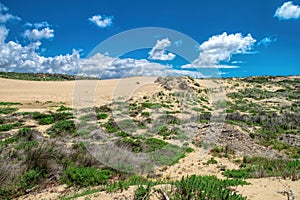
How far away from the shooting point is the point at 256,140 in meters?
11.8

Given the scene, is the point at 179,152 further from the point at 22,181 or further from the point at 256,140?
the point at 22,181

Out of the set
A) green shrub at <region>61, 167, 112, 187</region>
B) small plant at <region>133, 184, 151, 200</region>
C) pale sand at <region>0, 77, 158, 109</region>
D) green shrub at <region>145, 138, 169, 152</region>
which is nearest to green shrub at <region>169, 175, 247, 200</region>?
small plant at <region>133, 184, 151, 200</region>

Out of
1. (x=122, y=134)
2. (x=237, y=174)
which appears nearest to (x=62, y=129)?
(x=122, y=134)

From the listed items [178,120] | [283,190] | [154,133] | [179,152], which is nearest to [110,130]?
[154,133]

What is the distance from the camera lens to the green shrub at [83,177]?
19.7ft

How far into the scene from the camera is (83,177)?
240 inches

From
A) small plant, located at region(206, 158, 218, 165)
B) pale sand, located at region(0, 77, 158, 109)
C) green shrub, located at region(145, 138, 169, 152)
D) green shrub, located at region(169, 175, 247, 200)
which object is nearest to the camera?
green shrub, located at region(169, 175, 247, 200)

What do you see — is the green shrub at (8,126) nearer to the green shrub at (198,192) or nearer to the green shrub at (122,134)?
the green shrub at (122,134)

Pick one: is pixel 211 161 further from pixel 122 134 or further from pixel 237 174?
pixel 122 134

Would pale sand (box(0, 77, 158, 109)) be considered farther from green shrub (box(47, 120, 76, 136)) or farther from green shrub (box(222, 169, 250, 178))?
green shrub (box(222, 169, 250, 178))

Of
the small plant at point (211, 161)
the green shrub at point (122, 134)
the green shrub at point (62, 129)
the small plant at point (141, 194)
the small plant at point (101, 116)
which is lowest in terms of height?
the small plant at point (211, 161)

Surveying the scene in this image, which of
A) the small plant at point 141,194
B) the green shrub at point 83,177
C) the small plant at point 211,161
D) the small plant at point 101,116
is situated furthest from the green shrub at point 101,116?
the small plant at point 141,194

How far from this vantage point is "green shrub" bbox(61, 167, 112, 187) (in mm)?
6016

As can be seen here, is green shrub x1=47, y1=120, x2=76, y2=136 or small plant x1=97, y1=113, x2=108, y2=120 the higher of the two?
small plant x1=97, y1=113, x2=108, y2=120
